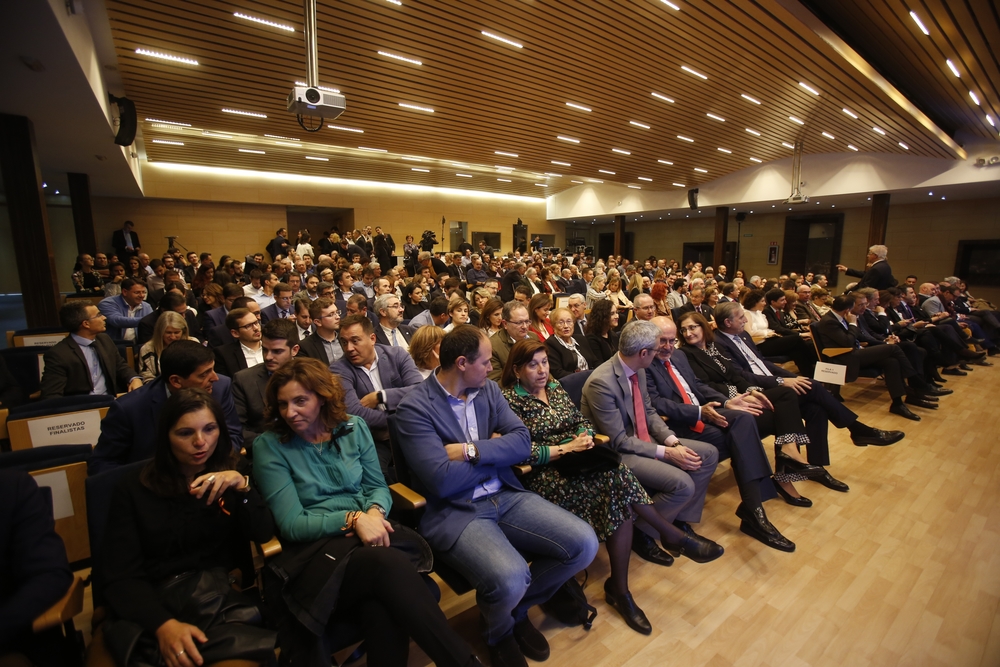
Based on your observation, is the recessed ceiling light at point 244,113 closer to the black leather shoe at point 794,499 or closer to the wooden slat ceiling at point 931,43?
the wooden slat ceiling at point 931,43

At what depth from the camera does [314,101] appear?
4133mm

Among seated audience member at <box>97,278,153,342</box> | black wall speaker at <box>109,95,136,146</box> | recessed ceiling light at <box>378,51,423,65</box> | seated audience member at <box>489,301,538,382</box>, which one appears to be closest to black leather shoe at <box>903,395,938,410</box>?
seated audience member at <box>489,301,538,382</box>

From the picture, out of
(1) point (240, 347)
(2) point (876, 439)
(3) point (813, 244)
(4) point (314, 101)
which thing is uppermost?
(4) point (314, 101)

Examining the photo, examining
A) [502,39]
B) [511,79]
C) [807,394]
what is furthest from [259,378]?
[511,79]

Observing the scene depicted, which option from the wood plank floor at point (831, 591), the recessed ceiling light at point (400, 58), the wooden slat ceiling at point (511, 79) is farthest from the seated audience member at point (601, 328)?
the recessed ceiling light at point (400, 58)

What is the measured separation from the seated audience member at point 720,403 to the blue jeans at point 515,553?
117cm

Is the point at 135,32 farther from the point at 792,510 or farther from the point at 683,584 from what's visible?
the point at 792,510

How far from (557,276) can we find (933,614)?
8007 millimetres

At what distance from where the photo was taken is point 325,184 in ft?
46.9

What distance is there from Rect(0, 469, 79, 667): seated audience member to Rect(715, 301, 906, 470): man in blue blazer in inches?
139

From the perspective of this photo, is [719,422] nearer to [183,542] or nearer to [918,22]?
[183,542]

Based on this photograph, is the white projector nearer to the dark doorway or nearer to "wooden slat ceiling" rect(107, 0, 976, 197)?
"wooden slat ceiling" rect(107, 0, 976, 197)

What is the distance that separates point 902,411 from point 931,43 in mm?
4383

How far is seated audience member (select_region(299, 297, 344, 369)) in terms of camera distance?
305cm
